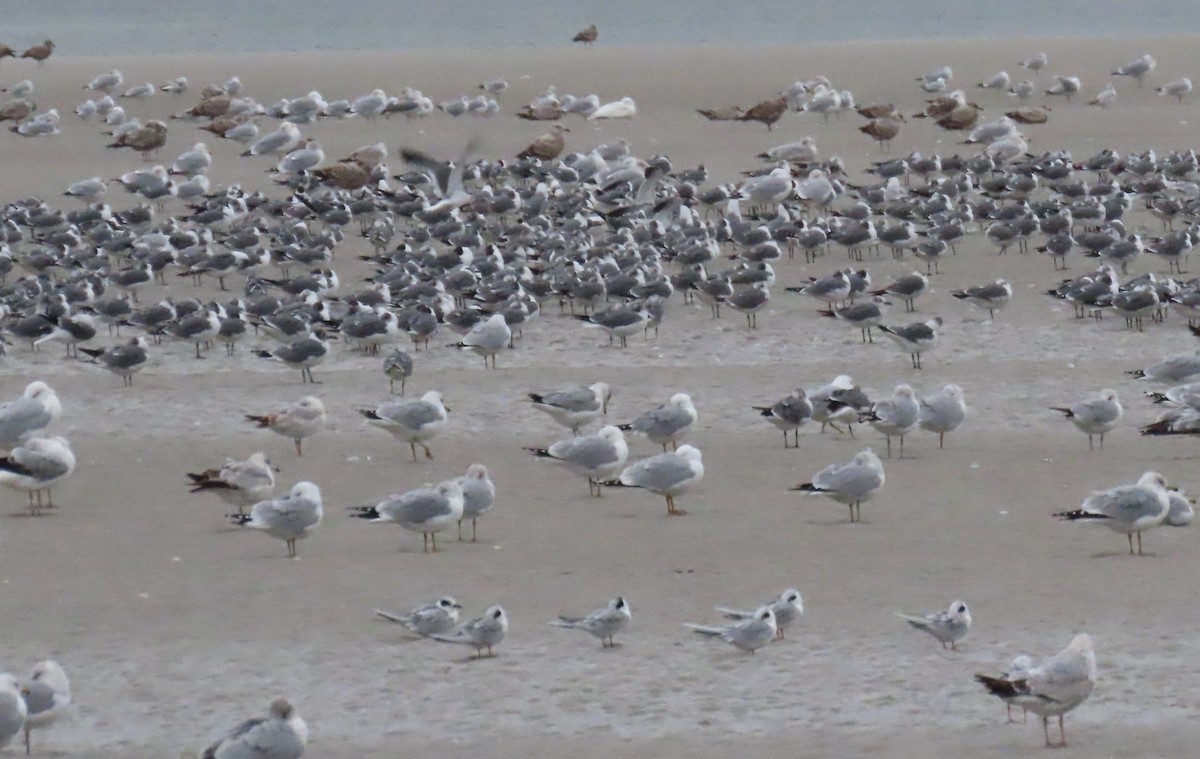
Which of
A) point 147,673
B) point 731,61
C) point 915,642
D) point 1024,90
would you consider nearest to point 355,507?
point 147,673

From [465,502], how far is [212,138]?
2192 centimetres

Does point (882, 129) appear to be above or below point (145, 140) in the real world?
below

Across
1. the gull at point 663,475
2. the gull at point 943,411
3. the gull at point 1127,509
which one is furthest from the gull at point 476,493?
the gull at point 943,411

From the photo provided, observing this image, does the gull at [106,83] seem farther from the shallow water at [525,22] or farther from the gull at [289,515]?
the gull at [289,515]

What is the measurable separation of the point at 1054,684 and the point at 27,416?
8436 millimetres

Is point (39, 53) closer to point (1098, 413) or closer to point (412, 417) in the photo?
point (412, 417)

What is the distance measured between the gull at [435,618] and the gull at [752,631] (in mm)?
1314

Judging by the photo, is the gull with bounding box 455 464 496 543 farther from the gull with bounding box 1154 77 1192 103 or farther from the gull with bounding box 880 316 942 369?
the gull with bounding box 1154 77 1192 103

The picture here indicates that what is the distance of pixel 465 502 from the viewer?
12375mm

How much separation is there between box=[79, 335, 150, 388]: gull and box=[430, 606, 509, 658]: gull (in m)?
7.76

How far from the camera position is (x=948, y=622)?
32.7 feet

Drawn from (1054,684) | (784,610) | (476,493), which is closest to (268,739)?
(784,610)

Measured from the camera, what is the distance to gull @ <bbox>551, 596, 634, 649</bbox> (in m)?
10.1

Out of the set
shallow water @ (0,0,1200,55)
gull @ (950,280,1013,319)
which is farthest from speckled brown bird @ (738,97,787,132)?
shallow water @ (0,0,1200,55)
